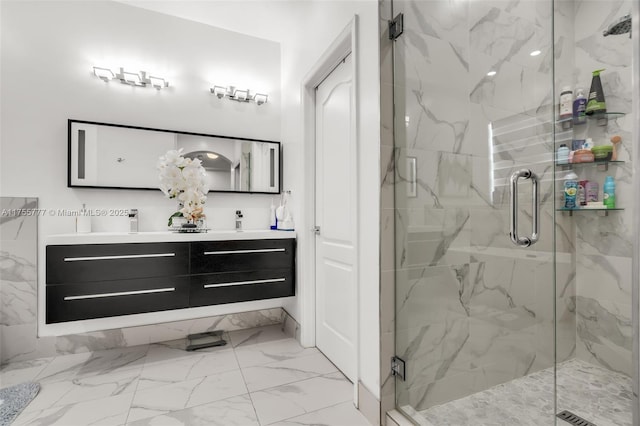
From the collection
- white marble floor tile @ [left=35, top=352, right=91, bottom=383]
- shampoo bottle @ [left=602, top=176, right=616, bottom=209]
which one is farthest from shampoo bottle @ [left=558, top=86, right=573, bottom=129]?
white marble floor tile @ [left=35, top=352, right=91, bottom=383]

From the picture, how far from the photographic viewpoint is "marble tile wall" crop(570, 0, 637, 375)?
144 centimetres

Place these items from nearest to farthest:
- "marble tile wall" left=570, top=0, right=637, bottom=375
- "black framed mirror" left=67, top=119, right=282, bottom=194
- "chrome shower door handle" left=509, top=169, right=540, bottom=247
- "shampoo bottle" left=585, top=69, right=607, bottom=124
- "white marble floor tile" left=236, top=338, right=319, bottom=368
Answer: "chrome shower door handle" left=509, top=169, right=540, bottom=247
"marble tile wall" left=570, top=0, right=637, bottom=375
"shampoo bottle" left=585, top=69, right=607, bottom=124
"white marble floor tile" left=236, top=338, right=319, bottom=368
"black framed mirror" left=67, top=119, right=282, bottom=194

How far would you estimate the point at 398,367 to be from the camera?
157 centimetres

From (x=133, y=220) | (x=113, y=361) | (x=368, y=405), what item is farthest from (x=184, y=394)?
(x=133, y=220)

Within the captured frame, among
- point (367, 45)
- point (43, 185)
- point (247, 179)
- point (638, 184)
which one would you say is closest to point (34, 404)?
point (43, 185)

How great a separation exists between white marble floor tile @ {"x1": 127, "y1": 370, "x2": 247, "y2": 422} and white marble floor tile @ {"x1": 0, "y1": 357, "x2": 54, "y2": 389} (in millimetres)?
853

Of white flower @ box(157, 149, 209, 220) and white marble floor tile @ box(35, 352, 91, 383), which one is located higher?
white flower @ box(157, 149, 209, 220)

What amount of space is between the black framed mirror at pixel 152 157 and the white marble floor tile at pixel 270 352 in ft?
4.48

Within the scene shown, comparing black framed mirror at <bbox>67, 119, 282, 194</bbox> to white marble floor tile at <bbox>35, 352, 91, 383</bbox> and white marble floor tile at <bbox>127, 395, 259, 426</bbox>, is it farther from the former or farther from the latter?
white marble floor tile at <bbox>127, 395, 259, 426</bbox>

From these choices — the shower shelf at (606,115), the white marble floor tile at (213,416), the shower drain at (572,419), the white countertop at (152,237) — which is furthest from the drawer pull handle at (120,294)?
the shower shelf at (606,115)

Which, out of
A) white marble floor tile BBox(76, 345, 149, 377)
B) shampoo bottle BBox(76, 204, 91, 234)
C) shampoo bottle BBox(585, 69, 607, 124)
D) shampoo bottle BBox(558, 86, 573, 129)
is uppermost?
shampoo bottle BBox(585, 69, 607, 124)

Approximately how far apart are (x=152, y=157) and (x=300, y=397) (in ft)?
7.18

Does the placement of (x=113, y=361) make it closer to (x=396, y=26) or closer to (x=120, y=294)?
(x=120, y=294)

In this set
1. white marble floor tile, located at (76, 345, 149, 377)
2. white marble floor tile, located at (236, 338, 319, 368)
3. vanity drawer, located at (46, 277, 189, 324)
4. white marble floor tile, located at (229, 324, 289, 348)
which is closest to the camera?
vanity drawer, located at (46, 277, 189, 324)
